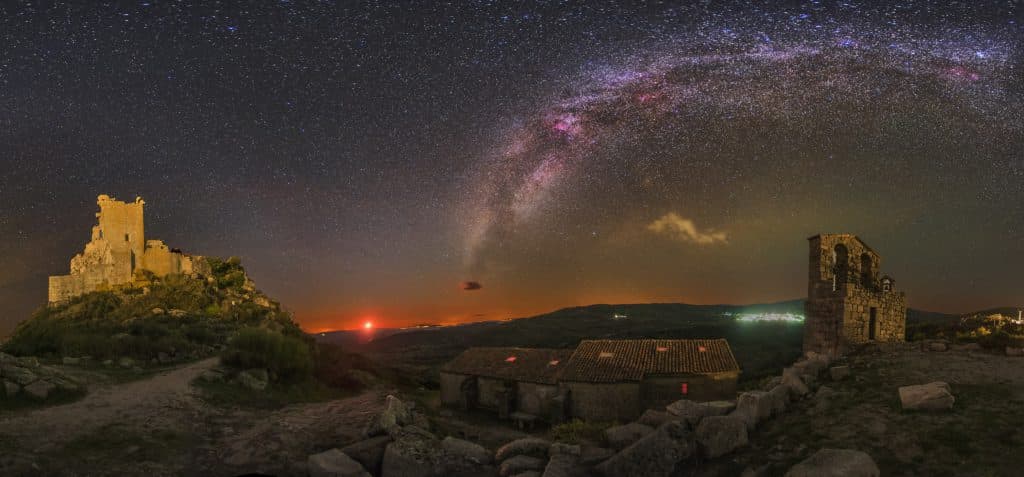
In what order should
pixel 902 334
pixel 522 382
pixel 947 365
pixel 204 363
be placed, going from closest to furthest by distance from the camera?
pixel 947 365, pixel 902 334, pixel 204 363, pixel 522 382

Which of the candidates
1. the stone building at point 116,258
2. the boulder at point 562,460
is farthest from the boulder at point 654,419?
the stone building at point 116,258

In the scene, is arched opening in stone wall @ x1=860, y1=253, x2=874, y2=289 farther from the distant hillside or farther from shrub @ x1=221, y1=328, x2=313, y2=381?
the distant hillside

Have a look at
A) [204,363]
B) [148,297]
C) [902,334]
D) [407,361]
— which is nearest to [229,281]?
[148,297]

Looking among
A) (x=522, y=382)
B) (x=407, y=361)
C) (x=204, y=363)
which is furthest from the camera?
Result: (x=407, y=361)

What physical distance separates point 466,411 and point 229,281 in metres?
24.1

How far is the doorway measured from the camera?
1953 cm

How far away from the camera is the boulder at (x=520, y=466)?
35.3ft

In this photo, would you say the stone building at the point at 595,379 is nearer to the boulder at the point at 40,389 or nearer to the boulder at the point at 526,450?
the boulder at the point at 526,450

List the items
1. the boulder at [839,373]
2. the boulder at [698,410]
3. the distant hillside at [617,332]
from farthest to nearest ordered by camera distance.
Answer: the distant hillside at [617,332], the boulder at [839,373], the boulder at [698,410]

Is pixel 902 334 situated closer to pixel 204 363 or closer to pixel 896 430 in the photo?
pixel 896 430

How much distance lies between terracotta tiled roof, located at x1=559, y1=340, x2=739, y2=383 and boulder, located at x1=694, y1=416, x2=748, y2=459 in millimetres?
17132

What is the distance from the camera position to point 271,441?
1311 centimetres

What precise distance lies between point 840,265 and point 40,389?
86.7 ft

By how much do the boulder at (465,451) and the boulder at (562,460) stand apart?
5.53ft
